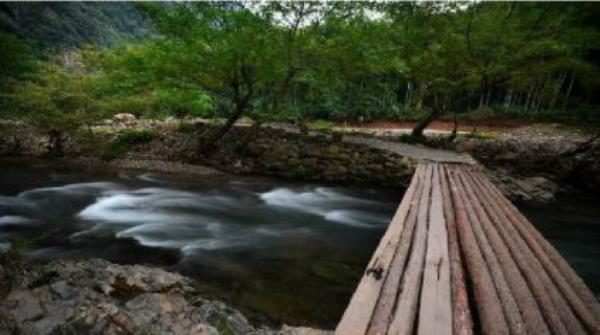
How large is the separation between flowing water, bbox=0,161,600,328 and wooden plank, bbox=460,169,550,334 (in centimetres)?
190

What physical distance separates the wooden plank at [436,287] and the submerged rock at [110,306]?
1.45m

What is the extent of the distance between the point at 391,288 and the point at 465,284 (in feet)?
2.31

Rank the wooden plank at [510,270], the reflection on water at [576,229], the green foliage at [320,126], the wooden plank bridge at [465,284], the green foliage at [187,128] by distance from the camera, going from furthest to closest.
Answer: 1. the green foliage at [320,126]
2. the green foliage at [187,128]
3. the reflection on water at [576,229]
4. the wooden plank at [510,270]
5. the wooden plank bridge at [465,284]

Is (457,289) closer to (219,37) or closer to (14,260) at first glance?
(14,260)

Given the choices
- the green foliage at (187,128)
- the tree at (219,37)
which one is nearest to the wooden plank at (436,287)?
the tree at (219,37)

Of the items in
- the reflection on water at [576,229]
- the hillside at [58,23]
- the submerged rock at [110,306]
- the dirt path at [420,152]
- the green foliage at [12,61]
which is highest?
the hillside at [58,23]

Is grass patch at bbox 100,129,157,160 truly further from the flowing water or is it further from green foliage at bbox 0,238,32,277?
green foliage at bbox 0,238,32,277

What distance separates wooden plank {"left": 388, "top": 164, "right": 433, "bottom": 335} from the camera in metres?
2.44

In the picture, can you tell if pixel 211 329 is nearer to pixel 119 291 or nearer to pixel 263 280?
pixel 119 291

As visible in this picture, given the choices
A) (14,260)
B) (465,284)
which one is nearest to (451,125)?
(465,284)

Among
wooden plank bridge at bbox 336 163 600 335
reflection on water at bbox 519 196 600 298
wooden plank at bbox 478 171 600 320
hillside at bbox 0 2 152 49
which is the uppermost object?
hillside at bbox 0 2 152 49

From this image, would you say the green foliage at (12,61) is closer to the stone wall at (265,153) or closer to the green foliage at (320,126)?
the stone wall at (265,153)

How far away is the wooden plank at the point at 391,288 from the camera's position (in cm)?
244

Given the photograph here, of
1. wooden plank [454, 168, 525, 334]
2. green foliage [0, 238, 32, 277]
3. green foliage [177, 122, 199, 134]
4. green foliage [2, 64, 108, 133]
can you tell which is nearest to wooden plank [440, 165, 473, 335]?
wooden plank [454, 168, 525, 334]
